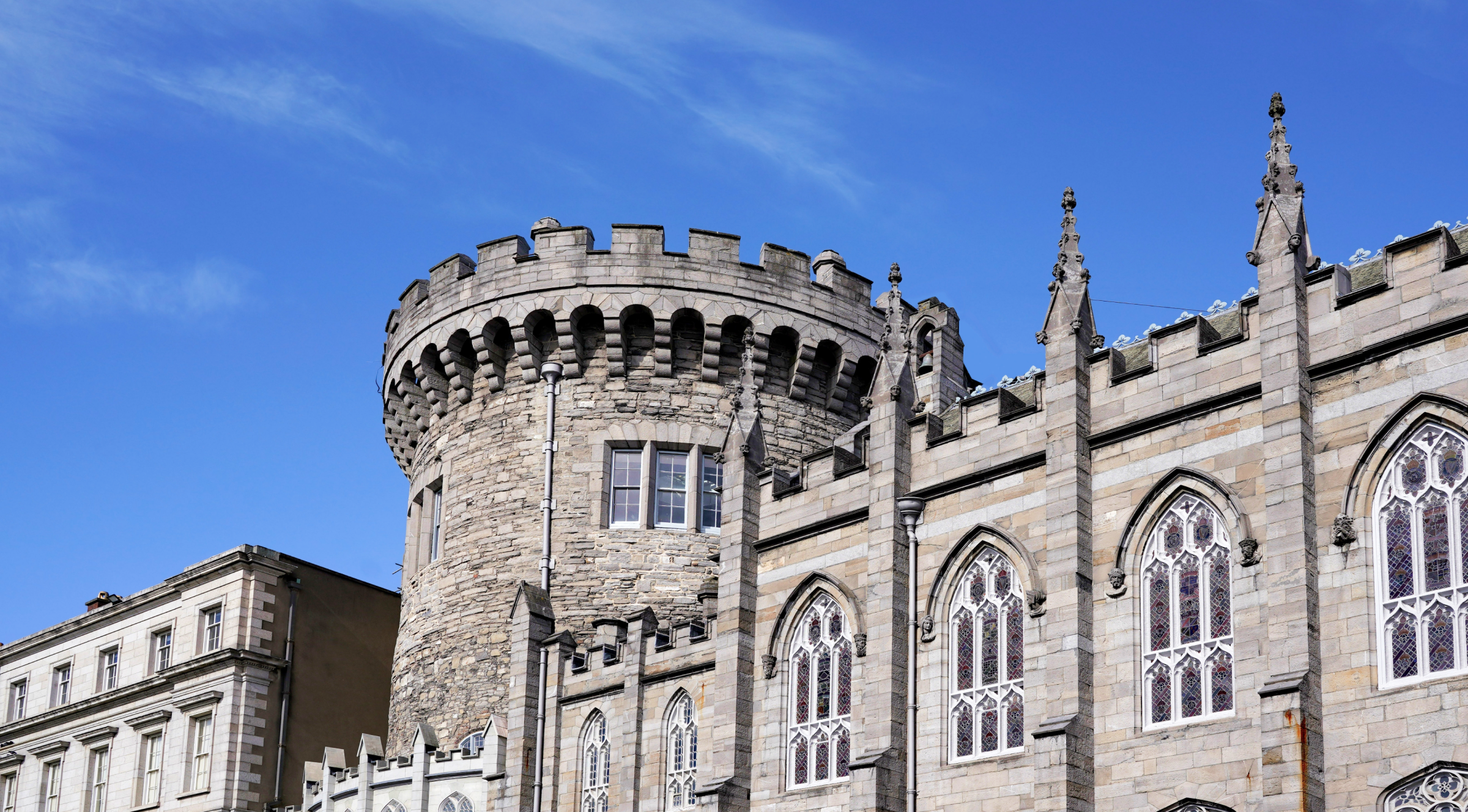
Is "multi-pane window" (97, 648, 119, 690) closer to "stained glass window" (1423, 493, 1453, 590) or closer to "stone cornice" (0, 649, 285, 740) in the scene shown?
"stone cornice" (0, 649, 285, 740)

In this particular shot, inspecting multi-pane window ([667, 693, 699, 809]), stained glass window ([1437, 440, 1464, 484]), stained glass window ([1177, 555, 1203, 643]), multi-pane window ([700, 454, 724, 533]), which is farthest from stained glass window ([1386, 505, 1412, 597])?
multi-pane window ([700, 454, 724, 533])

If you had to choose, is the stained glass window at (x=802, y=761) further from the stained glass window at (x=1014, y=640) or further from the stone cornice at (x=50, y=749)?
the stone cornice at (x=50, y=749)

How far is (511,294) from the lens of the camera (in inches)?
1433

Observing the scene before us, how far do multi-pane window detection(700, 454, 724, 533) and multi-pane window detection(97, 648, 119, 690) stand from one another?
18350 mm

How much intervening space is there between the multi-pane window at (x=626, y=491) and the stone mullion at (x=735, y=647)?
21.1 feet

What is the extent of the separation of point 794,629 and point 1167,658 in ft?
22.6

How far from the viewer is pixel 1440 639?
1998cm

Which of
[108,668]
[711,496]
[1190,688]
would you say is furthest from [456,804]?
[108,668]

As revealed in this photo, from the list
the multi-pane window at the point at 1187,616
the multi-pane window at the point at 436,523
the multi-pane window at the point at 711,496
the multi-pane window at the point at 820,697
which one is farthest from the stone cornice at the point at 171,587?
the multi-pane window at the point at 1187,616

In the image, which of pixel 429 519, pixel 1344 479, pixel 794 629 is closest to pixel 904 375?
pixel 794 629

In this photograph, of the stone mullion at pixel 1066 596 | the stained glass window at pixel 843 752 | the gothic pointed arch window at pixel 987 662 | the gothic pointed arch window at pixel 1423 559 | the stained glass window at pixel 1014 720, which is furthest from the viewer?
the stained glass window at pixel 843 752

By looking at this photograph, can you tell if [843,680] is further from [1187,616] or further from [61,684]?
[61,684]

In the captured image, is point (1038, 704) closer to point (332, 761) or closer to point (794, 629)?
point (794, 629)

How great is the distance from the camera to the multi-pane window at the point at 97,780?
44.5 meters
